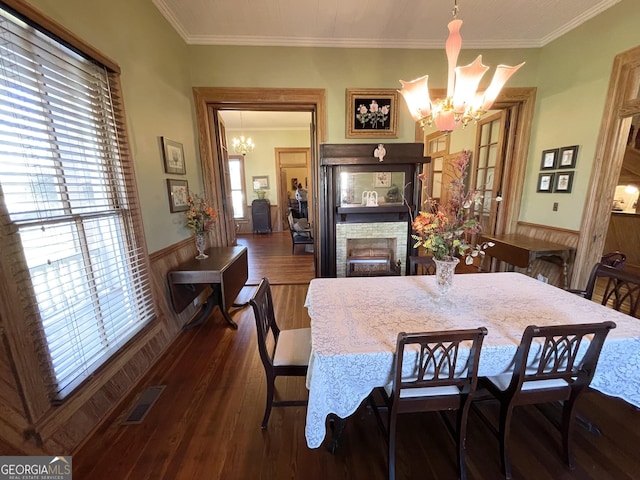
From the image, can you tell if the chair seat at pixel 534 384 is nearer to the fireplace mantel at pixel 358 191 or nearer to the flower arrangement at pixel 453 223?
the flower arrangement at pixel 453 223

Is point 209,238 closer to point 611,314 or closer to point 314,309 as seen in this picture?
point 314,309

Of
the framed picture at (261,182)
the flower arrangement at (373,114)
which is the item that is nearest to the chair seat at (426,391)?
the flower arrangement at (373,114)

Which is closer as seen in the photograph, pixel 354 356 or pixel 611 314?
pixel 354 356

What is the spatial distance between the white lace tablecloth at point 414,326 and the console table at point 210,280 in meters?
1.09

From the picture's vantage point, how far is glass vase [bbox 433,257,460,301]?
1.51 meters

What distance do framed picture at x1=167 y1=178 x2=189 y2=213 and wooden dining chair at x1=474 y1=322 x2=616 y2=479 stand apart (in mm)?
2757

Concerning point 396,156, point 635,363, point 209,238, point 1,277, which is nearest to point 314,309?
point 1,277

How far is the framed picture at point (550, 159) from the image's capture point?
301 centimetres

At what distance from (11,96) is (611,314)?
3188 millimetres

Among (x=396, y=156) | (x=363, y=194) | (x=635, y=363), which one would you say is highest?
(x=396, y=156)

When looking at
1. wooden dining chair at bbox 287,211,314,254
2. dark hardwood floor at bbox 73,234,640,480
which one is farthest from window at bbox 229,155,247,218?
dark hardwood floor at bbox 73,234,640,480

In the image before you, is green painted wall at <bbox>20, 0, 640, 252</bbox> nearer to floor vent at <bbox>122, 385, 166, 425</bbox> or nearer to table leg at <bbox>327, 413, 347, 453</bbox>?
floor vent at <bbox>122, 385, 166, 425</bbox>

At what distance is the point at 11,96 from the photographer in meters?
1.15

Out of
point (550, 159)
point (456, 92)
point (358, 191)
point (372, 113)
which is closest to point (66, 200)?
point (456, 92)
